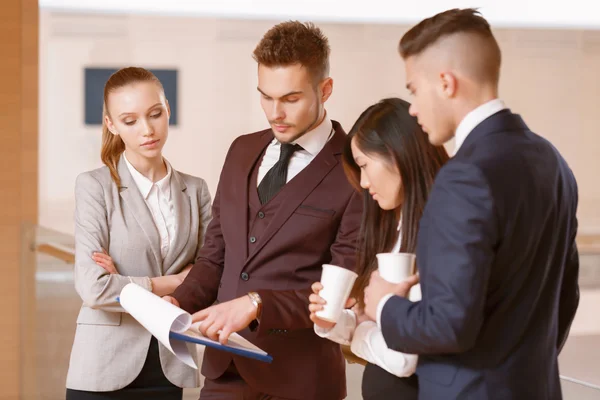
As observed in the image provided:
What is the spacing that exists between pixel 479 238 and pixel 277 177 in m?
0.87

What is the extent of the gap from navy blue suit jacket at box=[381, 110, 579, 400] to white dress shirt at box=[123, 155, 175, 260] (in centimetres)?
110

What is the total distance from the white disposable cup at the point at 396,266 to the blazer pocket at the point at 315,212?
0.45 m

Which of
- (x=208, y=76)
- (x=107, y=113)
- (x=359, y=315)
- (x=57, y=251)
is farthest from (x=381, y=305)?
(x=208, y=76)

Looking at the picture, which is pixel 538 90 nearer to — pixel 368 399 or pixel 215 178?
pixel 215 178

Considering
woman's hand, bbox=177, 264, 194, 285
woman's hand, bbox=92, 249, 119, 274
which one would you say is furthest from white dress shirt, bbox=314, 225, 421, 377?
woman's hand, bbox=92, 249, 119, 274

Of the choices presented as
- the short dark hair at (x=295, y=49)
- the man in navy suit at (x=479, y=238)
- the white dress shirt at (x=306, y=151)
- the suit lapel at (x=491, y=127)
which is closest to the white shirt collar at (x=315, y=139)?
the white dress shirt at (x=306, y=151)

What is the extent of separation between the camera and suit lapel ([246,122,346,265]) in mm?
2061

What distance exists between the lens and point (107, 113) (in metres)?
2.48

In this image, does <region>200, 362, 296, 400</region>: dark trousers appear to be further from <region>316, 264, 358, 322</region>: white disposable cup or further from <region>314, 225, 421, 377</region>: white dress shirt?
<region>316, 264, 358, 322</region>: white disposable cup

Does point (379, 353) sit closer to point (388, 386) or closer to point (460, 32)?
point (388, 386)

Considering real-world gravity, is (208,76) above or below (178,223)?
above

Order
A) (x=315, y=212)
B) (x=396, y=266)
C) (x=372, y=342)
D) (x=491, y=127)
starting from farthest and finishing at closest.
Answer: (x=315, y=212)
(x=372, y=342)
(x=396, y=266)
(x=491, y=127)

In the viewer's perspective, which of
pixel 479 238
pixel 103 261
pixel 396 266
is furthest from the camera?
pixel 103 261

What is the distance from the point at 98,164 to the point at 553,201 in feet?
19.8
